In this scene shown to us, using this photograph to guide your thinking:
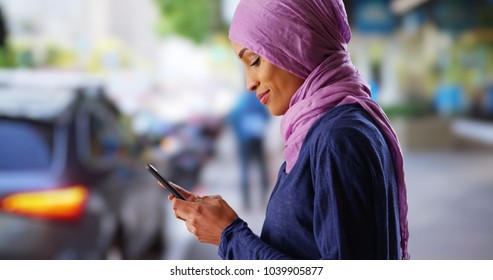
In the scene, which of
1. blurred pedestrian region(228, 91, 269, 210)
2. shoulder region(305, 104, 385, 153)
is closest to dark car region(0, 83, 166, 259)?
blurred pedestrian region(228, 91, 269, 210)

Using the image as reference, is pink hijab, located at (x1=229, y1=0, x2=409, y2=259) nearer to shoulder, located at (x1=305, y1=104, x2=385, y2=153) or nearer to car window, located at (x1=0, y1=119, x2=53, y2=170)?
shoulder, located at (x1=305, y1=104, x2=385, y2=153)

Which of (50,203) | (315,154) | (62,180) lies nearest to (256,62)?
(315,154)

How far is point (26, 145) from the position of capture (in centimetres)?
332

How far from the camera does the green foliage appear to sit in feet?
20.2

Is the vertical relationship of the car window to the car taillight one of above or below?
above

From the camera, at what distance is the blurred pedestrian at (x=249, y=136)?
573 centimetres

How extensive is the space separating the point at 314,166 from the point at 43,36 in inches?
206

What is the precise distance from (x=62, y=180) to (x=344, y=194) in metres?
2.50

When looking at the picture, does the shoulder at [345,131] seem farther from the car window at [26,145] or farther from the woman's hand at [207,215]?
the car window at [26,145]

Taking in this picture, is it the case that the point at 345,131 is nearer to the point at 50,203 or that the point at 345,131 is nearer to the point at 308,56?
the point at 308,56

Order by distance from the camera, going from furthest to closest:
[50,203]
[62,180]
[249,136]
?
[249,136] < [62,180] < [50,203]

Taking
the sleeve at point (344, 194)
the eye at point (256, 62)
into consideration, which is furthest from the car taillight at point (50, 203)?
the sleeve at point (344, 194)

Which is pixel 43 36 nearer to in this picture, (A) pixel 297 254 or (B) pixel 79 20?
(B) pixel 79 20
